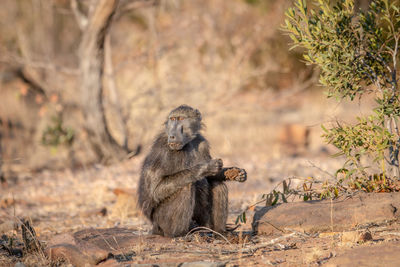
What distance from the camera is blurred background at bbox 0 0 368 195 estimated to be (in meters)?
10.1

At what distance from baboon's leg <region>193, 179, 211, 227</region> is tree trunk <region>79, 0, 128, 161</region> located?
17.2 ft

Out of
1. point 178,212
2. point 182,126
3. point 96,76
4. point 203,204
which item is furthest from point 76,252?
point 96,76

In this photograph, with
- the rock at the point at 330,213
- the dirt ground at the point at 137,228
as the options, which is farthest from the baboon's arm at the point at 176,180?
the rock at the point at 330,213

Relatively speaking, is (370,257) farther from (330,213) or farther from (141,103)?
(141,103)

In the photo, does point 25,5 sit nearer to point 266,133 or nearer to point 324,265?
point 266,133

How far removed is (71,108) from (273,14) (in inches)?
247

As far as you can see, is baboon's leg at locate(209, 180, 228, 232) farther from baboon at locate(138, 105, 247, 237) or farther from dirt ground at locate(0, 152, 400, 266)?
dirt ground at locate(0, 152, 400, 266)

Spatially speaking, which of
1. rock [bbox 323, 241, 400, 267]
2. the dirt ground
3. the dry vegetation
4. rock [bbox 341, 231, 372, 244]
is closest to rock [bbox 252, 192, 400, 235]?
the dirt ground

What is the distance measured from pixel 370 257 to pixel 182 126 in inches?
78.7

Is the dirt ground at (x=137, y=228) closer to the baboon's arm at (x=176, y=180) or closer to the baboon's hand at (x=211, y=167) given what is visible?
the baboon's arm at (x=176, y=180)

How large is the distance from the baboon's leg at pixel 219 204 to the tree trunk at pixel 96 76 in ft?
17.4

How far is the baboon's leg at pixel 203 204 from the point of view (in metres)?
4.52

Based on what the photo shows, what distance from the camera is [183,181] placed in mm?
4273

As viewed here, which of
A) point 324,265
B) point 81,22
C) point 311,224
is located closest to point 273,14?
point 81,22
